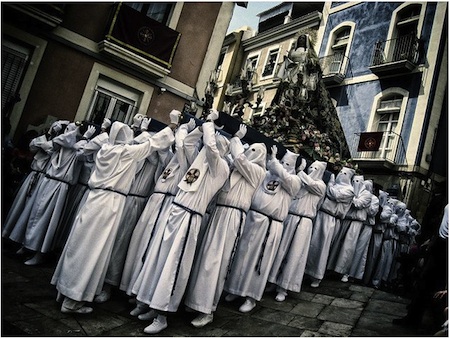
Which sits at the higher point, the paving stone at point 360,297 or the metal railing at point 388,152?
the metal railing at point 388,152

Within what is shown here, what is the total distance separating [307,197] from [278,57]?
668 inches

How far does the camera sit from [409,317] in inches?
165

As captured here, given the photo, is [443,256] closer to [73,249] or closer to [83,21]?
[73,249]

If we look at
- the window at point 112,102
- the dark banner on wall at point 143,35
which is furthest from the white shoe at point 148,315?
the dark banner on wall at point 143,35

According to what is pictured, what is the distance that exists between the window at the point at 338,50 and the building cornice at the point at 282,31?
5.79 feet

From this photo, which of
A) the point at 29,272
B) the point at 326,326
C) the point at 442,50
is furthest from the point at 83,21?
the point at 442,50

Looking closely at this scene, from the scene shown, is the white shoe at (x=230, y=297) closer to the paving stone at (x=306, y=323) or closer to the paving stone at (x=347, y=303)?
the paving stone at (x=306, y=323)

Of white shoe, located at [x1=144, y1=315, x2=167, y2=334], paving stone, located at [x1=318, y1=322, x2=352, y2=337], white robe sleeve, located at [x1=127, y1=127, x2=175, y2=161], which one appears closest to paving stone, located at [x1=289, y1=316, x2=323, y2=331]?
paving stone, located at [x1=318, y1=322, x2=352, y2=337]

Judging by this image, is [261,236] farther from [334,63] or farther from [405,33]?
[334,63]

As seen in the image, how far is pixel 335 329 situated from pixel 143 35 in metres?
8.78

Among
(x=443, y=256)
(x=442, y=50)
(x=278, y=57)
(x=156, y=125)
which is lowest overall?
(x=443, y=256)

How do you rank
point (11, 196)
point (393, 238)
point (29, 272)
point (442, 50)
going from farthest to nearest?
point (442, 50)
point (393, 238)
point (11, 196)
point (29, 272)

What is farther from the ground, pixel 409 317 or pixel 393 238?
pixel 393 238

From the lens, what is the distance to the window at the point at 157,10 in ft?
34.2
